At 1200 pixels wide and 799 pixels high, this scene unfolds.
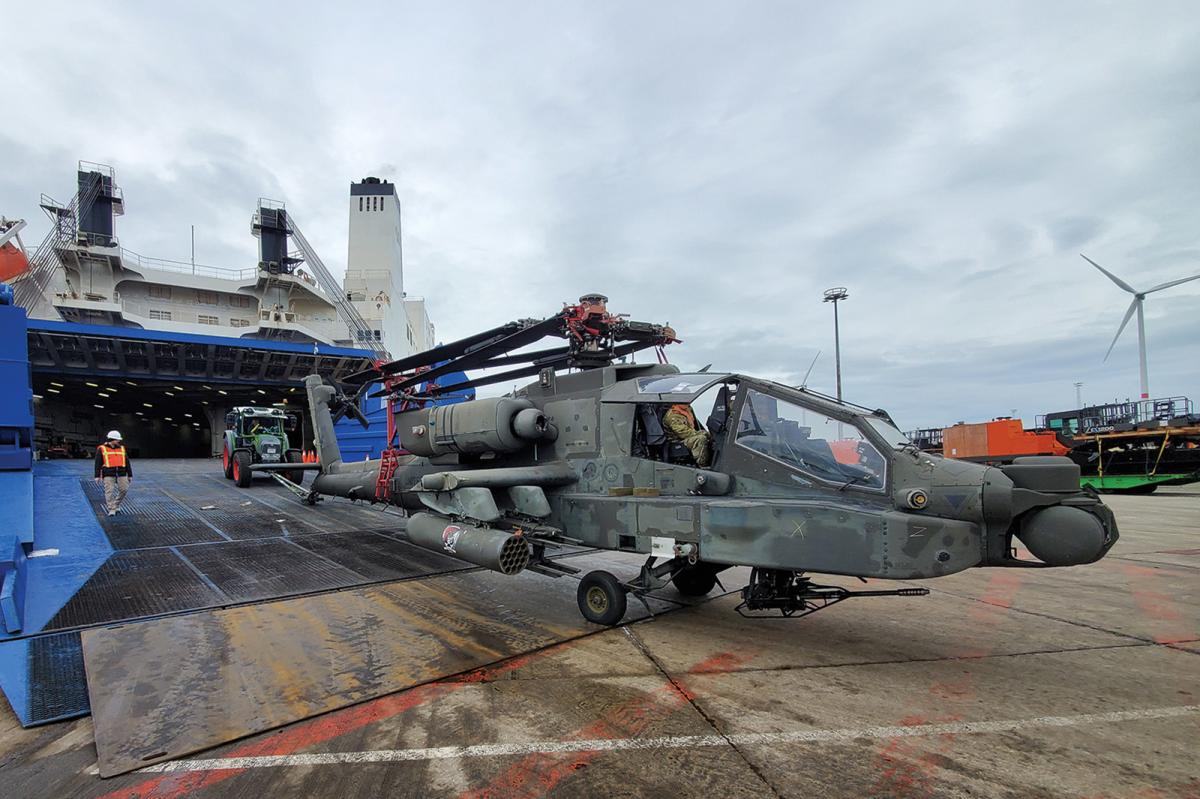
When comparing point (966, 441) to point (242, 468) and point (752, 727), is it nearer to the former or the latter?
point (752, 727)

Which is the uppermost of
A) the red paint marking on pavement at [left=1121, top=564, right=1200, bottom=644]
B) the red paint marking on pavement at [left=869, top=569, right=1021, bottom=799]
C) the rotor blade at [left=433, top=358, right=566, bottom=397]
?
the rotor blade at [left=433, top=358, right=566, bottom=397]

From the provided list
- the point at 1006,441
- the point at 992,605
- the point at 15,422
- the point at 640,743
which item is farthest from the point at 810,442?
the point at 1006,441

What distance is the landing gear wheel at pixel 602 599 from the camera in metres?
5.57

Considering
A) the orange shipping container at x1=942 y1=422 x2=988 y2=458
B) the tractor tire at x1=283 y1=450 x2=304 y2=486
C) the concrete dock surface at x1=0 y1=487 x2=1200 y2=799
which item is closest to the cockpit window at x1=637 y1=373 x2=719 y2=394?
the concrete dock surface at x1=0 y1=487 x2=1200 y2=799

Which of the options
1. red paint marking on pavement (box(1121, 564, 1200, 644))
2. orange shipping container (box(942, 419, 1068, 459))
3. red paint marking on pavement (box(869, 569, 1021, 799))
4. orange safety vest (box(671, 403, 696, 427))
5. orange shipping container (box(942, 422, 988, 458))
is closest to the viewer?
red paint marking on pavement (box(869, 569, 1021, 799))

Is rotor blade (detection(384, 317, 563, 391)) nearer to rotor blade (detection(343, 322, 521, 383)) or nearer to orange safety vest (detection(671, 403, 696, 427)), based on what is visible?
rotor blade (detection(343, 322, 521, 383))

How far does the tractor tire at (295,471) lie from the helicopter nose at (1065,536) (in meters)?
16.3

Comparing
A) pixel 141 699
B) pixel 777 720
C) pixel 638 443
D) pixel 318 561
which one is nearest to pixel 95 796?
pixel 141 699

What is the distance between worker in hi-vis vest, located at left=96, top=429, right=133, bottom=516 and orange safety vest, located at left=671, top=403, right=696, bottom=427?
980cm

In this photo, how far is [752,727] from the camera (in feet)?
11.9

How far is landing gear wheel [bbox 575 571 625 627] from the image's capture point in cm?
557

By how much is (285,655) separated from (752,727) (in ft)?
12.1

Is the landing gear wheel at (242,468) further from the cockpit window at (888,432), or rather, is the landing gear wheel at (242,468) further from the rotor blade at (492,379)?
the cockpit window at (888,432)

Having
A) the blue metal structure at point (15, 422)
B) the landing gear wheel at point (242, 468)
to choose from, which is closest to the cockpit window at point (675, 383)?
the blue metal structure at point (15, 422)
